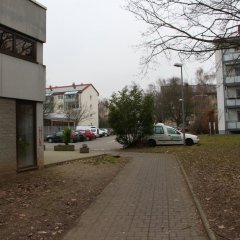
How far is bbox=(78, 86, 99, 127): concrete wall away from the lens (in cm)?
→ 10266

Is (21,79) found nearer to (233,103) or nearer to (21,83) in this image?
(21,83)

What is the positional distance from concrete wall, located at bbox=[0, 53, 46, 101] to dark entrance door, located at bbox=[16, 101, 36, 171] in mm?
393

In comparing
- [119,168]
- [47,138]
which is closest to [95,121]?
[47,138]

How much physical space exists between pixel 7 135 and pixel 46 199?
4499mm

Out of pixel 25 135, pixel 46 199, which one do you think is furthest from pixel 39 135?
pixel 46 199

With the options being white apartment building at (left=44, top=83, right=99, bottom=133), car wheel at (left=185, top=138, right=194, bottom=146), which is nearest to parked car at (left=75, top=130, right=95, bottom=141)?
car wheel at (left=185, top=138, right=194, bottom=146)

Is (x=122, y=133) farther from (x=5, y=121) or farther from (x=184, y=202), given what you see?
(x=184, y=202)

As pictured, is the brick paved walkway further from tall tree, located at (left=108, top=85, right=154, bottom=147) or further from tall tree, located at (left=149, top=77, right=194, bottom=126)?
tall tree, located at (left=149, top=77, right=194, bottom=126)

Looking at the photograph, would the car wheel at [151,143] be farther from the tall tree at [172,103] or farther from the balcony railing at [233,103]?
the tall tree at [172,103]

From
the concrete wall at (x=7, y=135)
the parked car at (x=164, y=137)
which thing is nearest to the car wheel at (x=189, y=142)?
the parked car at (x=164, y=137)

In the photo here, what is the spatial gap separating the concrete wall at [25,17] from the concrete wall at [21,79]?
104 cm

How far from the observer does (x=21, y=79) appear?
14922 mm

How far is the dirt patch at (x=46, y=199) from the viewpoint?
24.4ft

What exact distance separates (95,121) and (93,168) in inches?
3491
